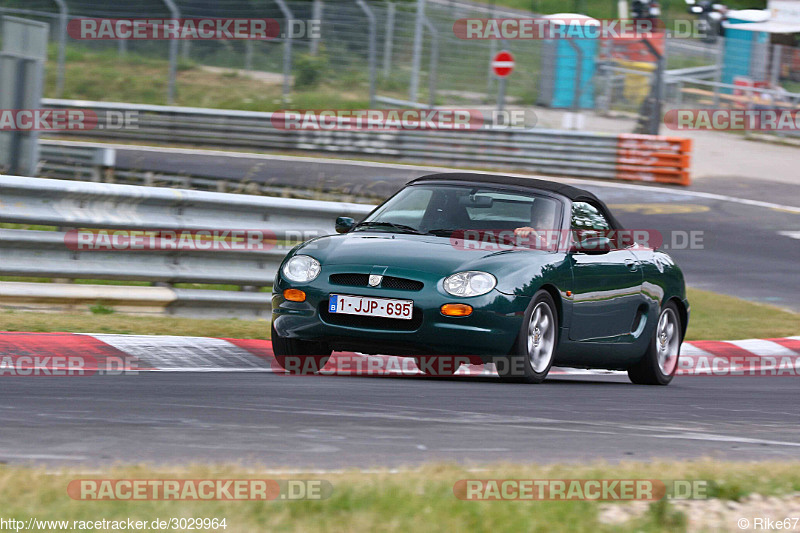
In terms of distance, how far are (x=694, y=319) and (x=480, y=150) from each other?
12.8 m

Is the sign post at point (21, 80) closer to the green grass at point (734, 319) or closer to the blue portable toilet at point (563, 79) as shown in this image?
the green grass at point (734, 319)

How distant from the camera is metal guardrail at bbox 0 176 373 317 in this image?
902 cm

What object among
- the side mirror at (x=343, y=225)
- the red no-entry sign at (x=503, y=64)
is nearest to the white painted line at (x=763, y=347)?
the side mirror at (x=343, y=225)

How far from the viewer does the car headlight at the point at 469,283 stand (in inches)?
292

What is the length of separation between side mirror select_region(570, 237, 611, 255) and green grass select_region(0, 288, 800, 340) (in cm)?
236

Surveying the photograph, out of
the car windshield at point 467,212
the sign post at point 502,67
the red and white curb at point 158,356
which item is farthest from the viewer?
the sign post at point 502,67

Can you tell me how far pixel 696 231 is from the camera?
1897 centimetres

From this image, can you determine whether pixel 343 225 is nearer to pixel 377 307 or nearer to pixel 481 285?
pixel 377 307

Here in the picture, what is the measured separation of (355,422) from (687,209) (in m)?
16.7

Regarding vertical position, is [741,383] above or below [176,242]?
below

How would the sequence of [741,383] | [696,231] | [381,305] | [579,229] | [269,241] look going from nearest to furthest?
1. [381,305]
2. [579,229]
3. [741,383]
4. [269,241]
5. [696,231]

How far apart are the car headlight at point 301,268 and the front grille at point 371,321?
239mm

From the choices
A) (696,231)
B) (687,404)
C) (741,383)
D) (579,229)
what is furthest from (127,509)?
(696,231)

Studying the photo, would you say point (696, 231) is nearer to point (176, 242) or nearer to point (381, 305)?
point (176, 242)
